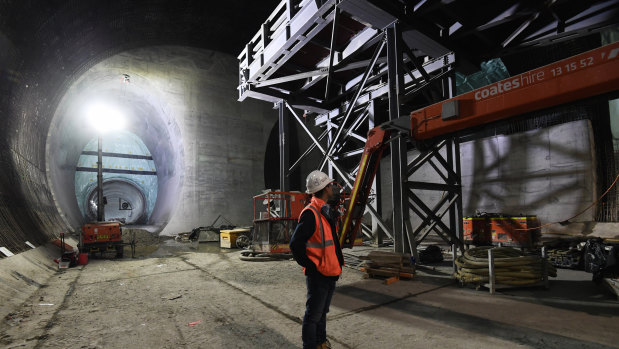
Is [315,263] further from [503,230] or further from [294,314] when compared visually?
[503,230]

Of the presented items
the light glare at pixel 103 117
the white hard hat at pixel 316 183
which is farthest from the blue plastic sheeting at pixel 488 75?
the light glare at pixel 103 117

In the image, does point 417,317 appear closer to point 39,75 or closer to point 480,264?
point 480,264

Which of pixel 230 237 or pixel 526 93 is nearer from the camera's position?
pixel 526 93

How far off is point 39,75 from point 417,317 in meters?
11.3

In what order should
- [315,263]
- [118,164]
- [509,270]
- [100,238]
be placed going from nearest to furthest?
[315,263]
[509,270]
[100,238]
[118,164]

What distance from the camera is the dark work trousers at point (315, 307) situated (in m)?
2.57

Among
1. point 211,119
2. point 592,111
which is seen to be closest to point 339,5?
point 592,111

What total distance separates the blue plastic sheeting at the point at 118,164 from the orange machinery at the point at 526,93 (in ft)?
69.8

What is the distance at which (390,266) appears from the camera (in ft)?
18.7

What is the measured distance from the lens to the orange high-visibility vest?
2594 millimetres

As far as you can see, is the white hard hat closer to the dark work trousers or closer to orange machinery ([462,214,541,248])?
the dark work trousers

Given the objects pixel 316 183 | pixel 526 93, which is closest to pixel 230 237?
pixel 316 183

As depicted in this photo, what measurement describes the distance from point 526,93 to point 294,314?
4.06 m

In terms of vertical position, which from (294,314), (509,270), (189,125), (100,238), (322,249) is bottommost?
(294,314)
